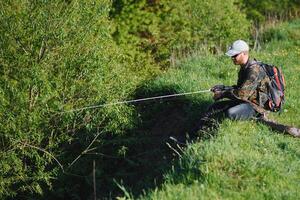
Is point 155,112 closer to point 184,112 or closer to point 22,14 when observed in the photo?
point 184,112

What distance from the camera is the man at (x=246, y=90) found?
9.90 m

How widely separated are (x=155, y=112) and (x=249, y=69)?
16.6 feet

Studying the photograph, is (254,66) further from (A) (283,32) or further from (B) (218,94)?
(A) (283,32)

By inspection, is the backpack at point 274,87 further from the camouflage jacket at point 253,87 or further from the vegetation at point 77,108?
the vegetation at point 77,108

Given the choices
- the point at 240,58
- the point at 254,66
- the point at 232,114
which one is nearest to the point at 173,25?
the point at 240,58

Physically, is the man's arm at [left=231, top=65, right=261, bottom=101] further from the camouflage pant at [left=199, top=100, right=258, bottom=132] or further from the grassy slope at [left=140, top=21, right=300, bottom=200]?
the grassy slope at [left=140, top=21, right=300, bottom=200]

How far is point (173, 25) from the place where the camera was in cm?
2545

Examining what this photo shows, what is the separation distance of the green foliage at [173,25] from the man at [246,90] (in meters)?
11.4

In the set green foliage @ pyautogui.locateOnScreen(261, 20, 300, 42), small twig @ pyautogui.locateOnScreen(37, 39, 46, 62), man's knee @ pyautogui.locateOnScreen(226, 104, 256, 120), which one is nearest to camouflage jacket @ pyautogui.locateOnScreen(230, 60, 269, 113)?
man's knee @ pyautogui.locateOnScreen(226, 104, 256, 120)

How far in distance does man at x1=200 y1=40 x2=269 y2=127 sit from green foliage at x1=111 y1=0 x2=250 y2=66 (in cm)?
Answer: 1141

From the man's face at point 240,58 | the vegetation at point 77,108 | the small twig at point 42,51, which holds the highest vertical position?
the man's face at point 240,58

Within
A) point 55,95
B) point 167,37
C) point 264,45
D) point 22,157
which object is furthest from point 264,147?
point 167,37

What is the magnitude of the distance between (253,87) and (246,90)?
0.13 m

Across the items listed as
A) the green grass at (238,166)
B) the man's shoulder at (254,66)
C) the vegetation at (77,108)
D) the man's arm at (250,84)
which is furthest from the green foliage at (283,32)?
the man's arm at (250,84)
